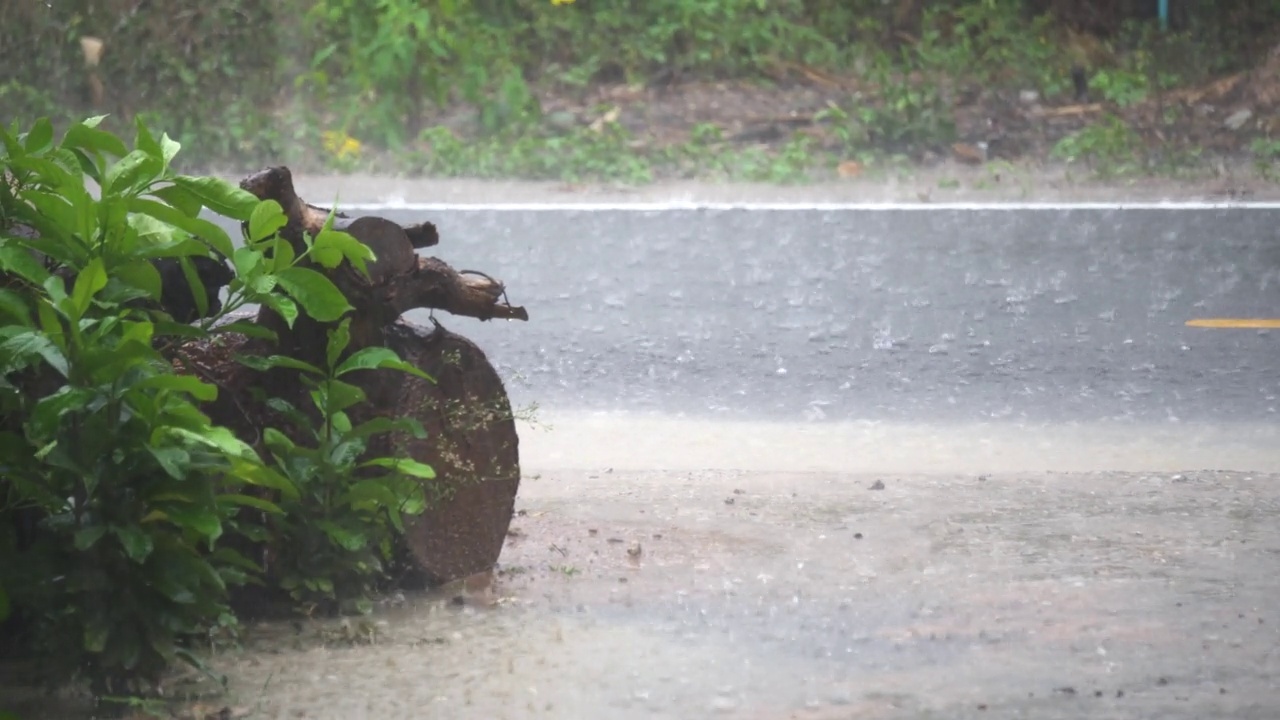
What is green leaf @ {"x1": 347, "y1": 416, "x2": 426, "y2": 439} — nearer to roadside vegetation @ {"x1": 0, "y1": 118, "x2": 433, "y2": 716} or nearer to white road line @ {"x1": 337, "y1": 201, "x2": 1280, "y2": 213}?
roadside vegetation @ {"x1": 0, "y1": 118, "x2": 433, "y2": 716}

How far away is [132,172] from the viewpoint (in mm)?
3354

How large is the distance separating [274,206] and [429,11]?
926 cm

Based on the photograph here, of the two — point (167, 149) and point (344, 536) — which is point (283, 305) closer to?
point (167, 149)

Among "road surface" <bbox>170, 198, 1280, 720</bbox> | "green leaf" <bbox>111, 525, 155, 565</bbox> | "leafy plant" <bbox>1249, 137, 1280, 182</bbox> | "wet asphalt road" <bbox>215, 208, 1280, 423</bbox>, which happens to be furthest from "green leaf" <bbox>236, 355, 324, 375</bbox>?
"leafy plant" <bbox>1249, 137, 1280, 182</bbox>

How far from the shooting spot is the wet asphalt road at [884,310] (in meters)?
6.29

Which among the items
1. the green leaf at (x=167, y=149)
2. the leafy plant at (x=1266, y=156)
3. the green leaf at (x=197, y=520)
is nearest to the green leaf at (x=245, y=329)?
the green leaf at (x=167, y=149)

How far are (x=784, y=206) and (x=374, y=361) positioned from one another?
5.91 m

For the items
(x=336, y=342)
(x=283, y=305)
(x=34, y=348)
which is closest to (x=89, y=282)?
(x=34, y=348)

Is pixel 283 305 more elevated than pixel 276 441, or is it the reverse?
pixel 283 305

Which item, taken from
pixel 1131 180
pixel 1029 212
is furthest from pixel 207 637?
pixel 1131 180

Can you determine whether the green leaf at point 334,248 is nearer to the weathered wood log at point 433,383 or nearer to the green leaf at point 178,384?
the weathered wood log at point 433,383

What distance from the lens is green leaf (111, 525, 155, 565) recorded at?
3.10 metres

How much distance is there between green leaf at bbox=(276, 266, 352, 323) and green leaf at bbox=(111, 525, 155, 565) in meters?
0.57

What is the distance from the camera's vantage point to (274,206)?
3.44 metres
